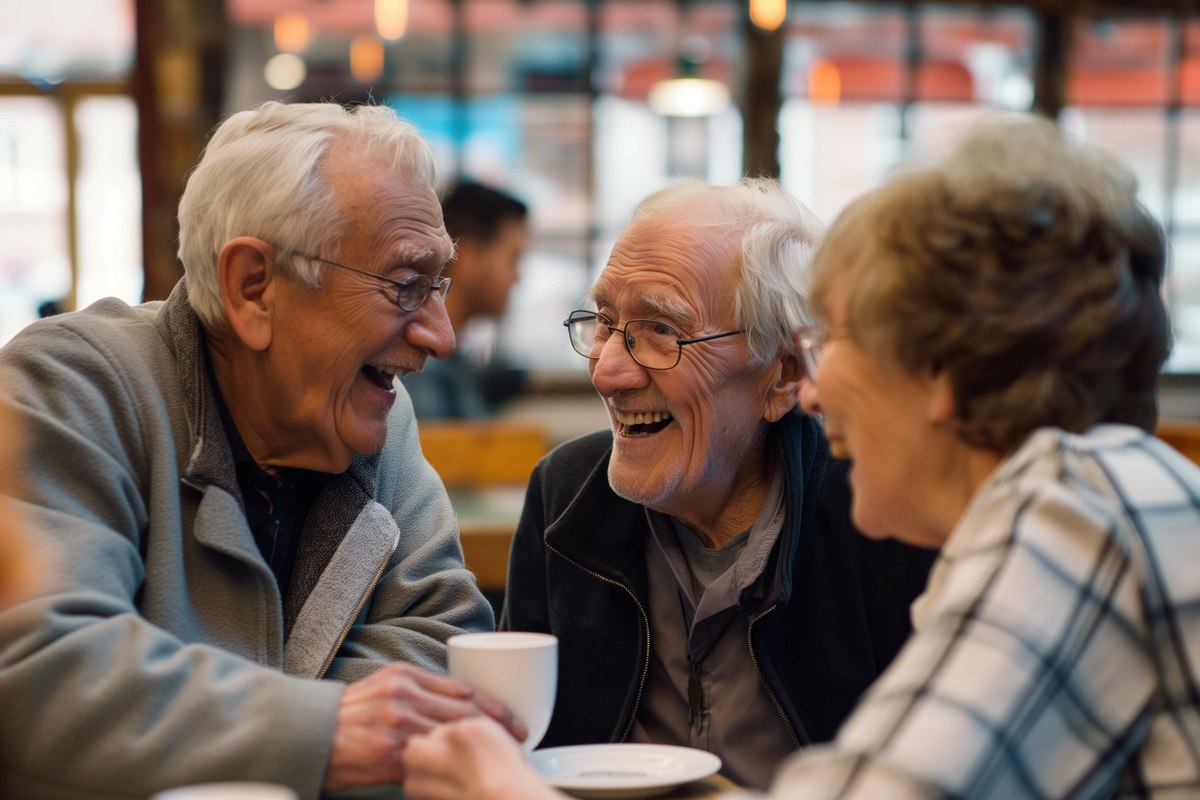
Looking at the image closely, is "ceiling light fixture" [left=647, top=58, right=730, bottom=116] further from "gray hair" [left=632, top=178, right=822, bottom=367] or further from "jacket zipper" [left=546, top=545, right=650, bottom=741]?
"jacket zipper" [left=546, top=545, right=650, bottom=741]

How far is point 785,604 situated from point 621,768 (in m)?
0.47

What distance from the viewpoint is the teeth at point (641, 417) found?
1.91 metres

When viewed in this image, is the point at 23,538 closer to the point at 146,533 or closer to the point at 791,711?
the point at 146,533

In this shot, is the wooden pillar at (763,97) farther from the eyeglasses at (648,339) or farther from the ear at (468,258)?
the eyeglasses at (648,339)

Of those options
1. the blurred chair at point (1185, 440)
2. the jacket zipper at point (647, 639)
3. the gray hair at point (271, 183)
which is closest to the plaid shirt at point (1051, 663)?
the jacket zipper at point (647, 639)

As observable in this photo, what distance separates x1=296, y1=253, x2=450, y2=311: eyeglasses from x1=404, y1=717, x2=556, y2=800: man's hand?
0.69 metres

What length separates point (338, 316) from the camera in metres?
1.68

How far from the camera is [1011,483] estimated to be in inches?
38.8

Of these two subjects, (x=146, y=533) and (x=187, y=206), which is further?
(x=187, y=206)

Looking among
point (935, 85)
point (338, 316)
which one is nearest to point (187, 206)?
point (338, 316)

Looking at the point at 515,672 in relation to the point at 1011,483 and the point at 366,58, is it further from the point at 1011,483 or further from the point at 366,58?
the point at 366,58

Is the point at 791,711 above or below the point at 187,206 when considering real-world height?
below

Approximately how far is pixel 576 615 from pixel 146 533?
25.3 inches

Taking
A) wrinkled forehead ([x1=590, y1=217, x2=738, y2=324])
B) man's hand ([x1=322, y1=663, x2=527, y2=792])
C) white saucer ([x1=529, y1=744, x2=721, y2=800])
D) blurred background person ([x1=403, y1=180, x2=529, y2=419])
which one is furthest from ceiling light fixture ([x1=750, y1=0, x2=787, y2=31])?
man's hand ([x1=322, y1=663, x2=527, y2=792])
